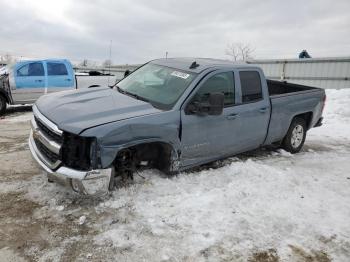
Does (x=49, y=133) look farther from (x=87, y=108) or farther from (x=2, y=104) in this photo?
(x=2, y=104)

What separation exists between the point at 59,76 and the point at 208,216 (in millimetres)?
9523

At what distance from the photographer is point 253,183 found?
5.04 meters

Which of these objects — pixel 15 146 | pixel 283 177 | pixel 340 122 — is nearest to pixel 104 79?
pixel 15 146

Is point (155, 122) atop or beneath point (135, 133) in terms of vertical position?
atop

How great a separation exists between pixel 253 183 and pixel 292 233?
46.4 inches

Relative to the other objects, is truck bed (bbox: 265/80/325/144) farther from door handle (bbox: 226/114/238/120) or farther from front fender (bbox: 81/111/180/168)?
front fender (bbox: 81/111/180/168)

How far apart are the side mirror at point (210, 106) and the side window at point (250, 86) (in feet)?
3.42

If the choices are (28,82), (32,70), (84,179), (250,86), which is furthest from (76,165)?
(32,70)

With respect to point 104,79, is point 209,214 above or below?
below

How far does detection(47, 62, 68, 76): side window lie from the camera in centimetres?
1206

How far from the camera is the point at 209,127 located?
16.7 feet

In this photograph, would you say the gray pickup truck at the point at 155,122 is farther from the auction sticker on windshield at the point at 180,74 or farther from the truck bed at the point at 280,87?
the truck bed at the point at 280,87

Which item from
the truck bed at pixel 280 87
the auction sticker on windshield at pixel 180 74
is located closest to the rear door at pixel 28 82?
the truck bed at pixel 280 87

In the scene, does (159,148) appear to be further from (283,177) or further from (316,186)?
(316,186)
